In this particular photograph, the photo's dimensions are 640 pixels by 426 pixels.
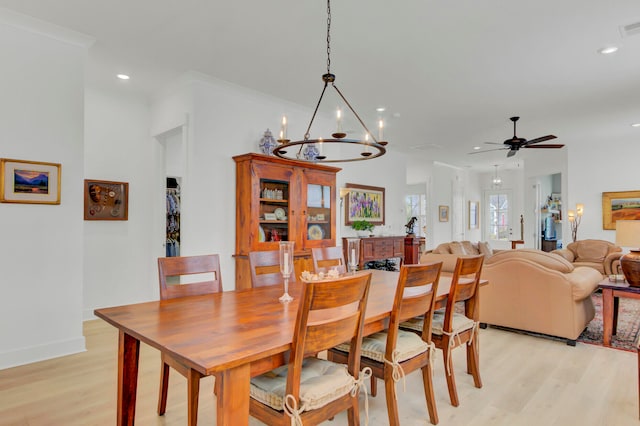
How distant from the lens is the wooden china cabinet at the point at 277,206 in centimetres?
415

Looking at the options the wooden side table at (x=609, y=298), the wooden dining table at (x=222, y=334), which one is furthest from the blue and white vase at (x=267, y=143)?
the wooden side table at (x=609, y=298)

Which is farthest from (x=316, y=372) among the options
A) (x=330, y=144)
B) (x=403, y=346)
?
(x=330, y=144)

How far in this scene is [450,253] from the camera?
5156 mm

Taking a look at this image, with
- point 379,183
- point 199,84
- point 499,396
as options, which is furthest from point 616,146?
point 199,84

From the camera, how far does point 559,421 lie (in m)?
2.18

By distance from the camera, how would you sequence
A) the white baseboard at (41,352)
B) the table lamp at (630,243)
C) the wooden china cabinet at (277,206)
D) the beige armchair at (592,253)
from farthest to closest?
the beige armchair at (592,253) < the wooden china cabinet at (277,206) < the table lamp at (630,243) < the white baseboard at (41,352)

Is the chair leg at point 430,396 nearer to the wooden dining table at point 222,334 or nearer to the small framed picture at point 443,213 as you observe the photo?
the wooden dining table at point 222,334

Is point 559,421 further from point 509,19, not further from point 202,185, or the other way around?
point 202,185

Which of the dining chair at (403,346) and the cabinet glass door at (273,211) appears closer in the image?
the dining chair at (403,346)

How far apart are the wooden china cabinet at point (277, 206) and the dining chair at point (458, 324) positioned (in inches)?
69.7

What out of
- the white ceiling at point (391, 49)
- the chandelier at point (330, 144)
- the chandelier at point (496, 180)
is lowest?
the chandelier at point (330, 144)

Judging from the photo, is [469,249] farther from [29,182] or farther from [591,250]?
[29,182]

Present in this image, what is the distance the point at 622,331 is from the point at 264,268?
152 inches

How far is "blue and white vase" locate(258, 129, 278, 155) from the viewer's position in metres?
4.47
